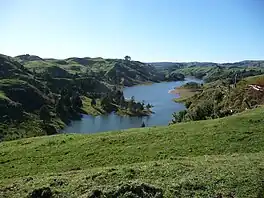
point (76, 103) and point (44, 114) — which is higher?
point (76, 103)

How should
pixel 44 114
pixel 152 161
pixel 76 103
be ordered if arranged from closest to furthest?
pixel 152 161 → pixel 44 114 → pixel 76 103

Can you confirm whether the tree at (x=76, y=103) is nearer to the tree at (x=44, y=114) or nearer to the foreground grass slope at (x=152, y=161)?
the tree at (x=44, y=114)

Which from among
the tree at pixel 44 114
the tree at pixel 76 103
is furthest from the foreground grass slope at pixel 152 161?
the tree at pixel 76 103

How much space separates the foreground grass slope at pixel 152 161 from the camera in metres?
19.7

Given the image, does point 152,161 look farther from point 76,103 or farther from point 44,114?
point 76,103

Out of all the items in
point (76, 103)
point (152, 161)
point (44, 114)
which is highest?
point (152, 161)

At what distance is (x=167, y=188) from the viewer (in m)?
19.1

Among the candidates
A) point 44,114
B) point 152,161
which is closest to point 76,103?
point 44,114

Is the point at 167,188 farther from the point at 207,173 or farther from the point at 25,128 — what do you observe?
the point at 25,128

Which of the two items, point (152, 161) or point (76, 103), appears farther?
point (76, 103)

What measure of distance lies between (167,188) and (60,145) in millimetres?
18648

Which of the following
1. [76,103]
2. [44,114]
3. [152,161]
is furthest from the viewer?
[76,103]

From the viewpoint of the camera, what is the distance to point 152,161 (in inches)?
1045

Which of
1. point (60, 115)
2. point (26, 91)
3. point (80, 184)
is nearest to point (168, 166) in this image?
point (80, 184)
